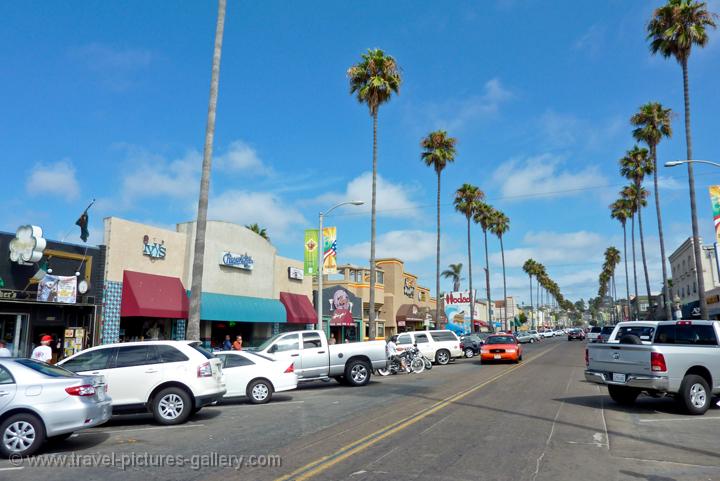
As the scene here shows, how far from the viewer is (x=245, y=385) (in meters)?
14.2

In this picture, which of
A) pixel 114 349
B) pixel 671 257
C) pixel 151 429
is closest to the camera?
pixel 151 429

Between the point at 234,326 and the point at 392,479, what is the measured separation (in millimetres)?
23801

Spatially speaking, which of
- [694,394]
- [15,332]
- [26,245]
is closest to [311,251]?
[26,245]

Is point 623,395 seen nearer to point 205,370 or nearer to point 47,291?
point 205,370

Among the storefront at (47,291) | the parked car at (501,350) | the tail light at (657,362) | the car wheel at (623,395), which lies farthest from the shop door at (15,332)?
the parked car at (501,350)

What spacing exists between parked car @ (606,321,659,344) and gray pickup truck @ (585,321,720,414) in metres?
0.37

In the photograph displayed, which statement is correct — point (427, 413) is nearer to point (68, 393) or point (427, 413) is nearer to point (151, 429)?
point (151, 429)

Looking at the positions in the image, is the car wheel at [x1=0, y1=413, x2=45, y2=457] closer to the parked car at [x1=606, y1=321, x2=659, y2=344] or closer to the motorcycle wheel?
the parked car at [x1=606, y1=321, x2=659, y2=344]

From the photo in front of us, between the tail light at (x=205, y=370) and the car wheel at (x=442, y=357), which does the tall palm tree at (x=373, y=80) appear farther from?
the tail light at (x=205, y=370)

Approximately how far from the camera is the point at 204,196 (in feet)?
61.3

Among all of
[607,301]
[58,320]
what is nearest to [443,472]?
[58,320]

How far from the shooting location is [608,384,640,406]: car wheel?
13.0 metres

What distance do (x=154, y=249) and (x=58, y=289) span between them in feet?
15.2

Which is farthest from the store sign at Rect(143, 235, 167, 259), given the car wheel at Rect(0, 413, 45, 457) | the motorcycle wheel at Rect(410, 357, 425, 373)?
the car wheel at Rect(0, 413, 45, 457)
